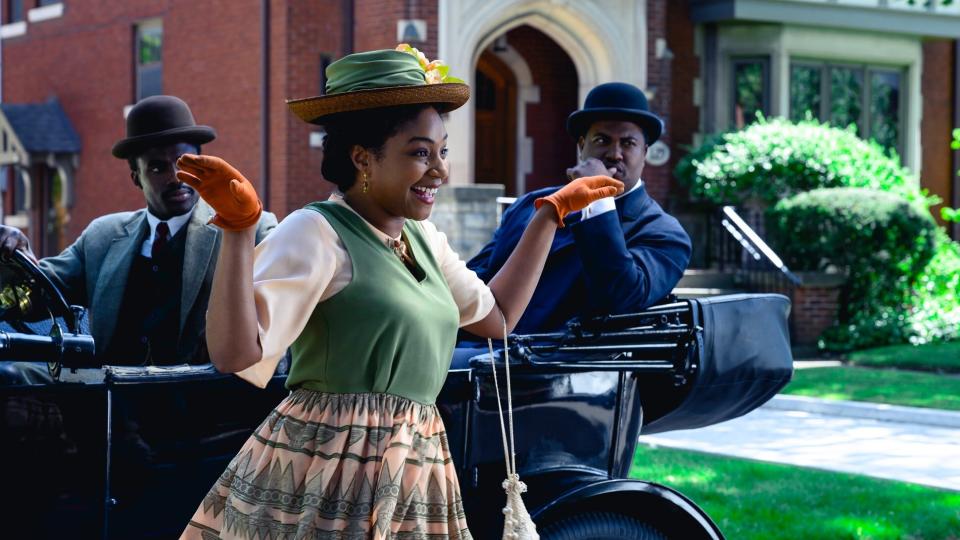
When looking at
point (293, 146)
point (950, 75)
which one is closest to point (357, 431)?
point (293, 146)

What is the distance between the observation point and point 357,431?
2738 mm

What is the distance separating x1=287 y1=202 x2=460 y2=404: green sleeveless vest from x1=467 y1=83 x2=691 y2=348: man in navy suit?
3.84 ft

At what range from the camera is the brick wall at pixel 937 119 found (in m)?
22.4

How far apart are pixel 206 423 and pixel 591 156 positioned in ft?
6.60

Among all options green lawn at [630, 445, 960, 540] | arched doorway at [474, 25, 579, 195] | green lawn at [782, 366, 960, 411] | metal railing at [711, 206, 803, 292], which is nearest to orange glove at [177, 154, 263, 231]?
green lawn at [630, 445, 960, 540]

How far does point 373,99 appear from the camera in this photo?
2793 millimetres

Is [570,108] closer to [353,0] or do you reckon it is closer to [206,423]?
[353,0]

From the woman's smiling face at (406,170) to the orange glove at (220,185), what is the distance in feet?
1.66

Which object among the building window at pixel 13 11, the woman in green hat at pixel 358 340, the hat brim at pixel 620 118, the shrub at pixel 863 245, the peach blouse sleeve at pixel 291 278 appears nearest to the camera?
the peach blouse sleeve at pixel 291 278

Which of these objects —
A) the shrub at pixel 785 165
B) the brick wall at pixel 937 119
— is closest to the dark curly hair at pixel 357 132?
the shrub at pixel 785 165

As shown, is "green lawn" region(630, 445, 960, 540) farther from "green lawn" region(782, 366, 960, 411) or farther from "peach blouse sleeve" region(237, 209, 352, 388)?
"peach blouse sleeve" region(237, 209, 352, 388)

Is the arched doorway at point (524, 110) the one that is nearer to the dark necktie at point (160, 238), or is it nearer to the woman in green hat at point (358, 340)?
the dark necktie at point (160, 238)

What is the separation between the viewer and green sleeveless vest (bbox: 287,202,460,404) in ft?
8.94

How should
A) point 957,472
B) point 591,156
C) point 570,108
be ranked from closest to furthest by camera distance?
point 591,156, point 957,472, point 570,108
